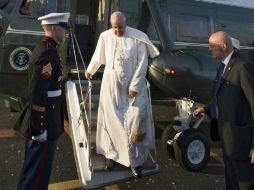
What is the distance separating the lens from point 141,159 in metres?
4.16

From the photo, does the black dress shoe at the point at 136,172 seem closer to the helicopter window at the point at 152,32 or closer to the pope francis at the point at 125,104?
the pope francis at the point at 125,104

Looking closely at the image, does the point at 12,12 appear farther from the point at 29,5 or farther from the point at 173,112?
the point at 173,112

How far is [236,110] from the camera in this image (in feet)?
10.1

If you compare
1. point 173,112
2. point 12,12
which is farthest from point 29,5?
point 173,112

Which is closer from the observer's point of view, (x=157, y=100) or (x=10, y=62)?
(x=10, y=62)

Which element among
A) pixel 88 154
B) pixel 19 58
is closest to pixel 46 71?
pixel 88 154

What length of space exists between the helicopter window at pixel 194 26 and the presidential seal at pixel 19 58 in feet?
11.1

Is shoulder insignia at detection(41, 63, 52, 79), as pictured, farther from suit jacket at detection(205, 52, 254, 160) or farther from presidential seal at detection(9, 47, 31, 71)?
presidential seal at detection(9, 47, 31, 71)

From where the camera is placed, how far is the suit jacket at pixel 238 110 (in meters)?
3.04

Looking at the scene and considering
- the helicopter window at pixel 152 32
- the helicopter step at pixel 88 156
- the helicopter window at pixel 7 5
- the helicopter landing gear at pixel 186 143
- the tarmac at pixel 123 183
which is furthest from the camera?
the helicopter window at pixel 152 32

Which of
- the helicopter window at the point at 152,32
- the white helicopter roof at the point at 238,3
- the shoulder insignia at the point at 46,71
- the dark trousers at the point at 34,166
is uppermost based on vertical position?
the white helicopter roof at the point at 238,3

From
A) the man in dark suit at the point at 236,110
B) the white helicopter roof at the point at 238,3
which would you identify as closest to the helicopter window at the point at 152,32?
the white helicopter roof at the point at 238,3

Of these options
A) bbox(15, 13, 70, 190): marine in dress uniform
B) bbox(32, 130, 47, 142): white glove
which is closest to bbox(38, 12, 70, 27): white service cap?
bbox(15, 13, 70, 190): marine in dress uniform

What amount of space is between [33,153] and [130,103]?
52.6 inches
